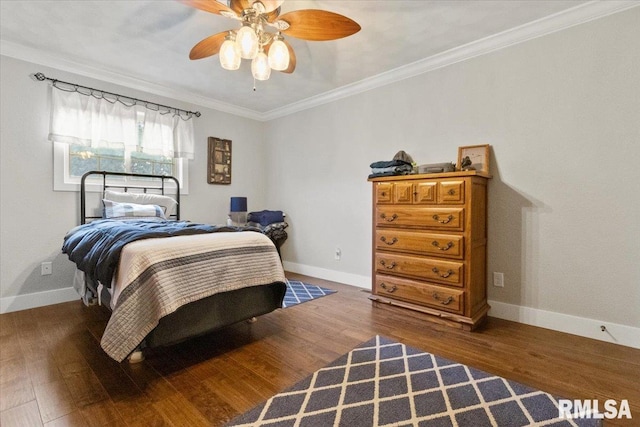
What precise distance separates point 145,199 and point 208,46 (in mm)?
1967

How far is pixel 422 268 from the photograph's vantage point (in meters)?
2.61

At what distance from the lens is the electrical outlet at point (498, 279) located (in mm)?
2633

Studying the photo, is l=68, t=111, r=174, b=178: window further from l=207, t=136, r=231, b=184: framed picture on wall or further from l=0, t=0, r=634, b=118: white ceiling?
l=0, t=0, r=634, b=118: white ceiling

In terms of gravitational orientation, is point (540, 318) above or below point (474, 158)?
below

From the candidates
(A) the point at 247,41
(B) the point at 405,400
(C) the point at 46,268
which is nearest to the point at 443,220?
(B) the point at 405,400

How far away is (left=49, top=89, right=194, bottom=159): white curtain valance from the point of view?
298 centimetres

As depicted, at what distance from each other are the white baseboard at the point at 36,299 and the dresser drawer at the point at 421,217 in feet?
10.8

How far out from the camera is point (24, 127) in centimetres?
283

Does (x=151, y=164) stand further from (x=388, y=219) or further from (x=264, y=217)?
(x=388, y=219)

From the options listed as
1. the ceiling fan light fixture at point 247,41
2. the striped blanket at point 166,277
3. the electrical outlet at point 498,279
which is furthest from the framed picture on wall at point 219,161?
the electrical outlet at point 498,279

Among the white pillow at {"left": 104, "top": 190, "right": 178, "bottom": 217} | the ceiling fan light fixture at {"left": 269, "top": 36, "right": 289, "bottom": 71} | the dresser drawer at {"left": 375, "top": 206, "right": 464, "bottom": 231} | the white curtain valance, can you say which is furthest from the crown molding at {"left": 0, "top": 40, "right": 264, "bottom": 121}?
the dresser drawer at {"left": 375, "top": 206, "right": 464, "bottom": 231}

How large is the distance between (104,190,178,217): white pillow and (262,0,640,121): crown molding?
2.38 metres

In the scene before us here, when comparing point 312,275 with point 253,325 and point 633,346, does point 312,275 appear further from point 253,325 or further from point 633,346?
point 633,346

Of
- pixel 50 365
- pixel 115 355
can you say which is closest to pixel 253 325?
pixel 115 355
